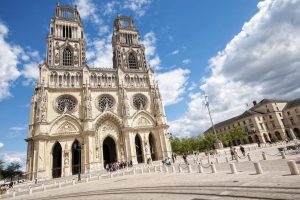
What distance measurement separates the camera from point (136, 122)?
3909 cm

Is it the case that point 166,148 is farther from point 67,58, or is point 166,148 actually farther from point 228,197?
point 228,197

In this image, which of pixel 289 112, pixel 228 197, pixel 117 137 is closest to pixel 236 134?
pixel 289 112

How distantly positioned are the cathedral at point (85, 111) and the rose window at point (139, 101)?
0.71ft

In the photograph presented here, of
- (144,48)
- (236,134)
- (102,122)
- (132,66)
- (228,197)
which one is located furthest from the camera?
(236,134)

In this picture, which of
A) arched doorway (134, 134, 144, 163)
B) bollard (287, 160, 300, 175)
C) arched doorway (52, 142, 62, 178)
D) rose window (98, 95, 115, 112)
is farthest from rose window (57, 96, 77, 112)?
bollard (287, 160, 300, 175)

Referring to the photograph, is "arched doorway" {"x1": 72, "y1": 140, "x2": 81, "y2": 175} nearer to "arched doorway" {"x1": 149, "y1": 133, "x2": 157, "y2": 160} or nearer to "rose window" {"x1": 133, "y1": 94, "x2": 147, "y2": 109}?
"rose window" {"x1": 133, "y1": 94, "x2": 147, "y2": 109}

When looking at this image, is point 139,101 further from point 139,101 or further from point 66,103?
point 66,103

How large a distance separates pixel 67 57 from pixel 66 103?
36.0 feet

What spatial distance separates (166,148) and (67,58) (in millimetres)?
27522

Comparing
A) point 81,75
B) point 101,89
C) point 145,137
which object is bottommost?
point 145,137

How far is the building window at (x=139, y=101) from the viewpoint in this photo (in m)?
41.7

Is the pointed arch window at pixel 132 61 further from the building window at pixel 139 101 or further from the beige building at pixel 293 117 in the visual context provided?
the beige building at pixel 293 117

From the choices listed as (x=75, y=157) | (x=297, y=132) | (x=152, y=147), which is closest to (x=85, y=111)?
(x=75, y=157)

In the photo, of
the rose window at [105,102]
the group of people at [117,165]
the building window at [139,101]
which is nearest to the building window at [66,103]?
the rose window at [105,102]
